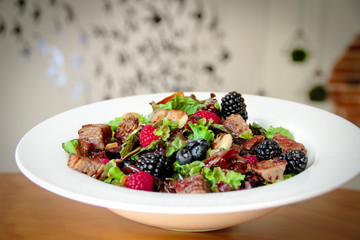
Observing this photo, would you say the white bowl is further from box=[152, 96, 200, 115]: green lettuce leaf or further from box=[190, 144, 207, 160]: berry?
box=[152, 96, 200, 115]: green lettuce leaf

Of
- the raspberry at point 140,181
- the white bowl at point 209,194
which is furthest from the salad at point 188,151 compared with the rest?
the white bowl at point 209,194

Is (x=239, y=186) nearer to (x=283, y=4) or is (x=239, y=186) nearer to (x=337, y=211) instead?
(x=337, y=211)

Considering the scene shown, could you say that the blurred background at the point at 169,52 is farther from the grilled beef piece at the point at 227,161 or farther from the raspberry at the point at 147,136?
the grilled beef piece at the point at 227,161

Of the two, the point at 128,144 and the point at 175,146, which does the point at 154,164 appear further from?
the point at 128,144

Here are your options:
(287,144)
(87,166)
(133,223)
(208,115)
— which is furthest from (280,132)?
(87,166)

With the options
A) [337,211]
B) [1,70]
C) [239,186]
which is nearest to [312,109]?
[337,211]
